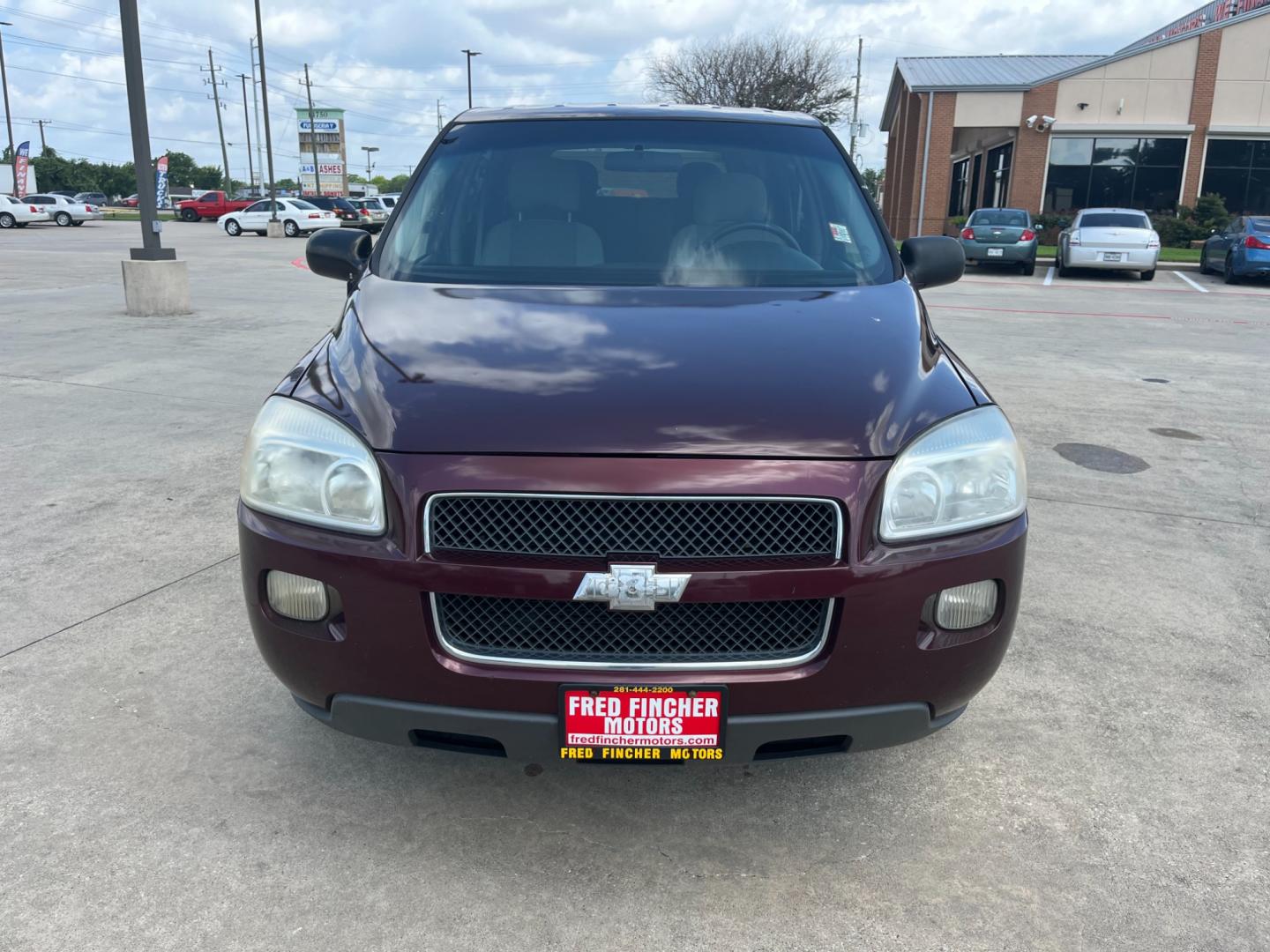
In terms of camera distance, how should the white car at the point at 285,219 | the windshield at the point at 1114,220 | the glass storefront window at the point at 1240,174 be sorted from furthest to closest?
the white car at the point at 285,219 → the glass storefront window at the point at 1240,174 → the windshield at the point at 1114,220

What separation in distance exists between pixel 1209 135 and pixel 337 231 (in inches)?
1369

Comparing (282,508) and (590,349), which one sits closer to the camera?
(282,508)

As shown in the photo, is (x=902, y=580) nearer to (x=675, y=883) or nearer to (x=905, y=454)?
(x=905, y=454)

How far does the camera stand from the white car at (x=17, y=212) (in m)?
40.3

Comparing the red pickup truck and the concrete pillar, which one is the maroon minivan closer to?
the concrete pillar

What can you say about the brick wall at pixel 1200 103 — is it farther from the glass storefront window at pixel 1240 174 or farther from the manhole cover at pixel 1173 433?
the manhole cover at pixel 1173 433

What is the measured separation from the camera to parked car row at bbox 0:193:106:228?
40344 mm

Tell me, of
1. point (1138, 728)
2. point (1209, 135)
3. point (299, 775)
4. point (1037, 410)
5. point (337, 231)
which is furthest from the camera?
point (1209, 135)

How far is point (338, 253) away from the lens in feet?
12.5

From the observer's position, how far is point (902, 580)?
7.36 feet

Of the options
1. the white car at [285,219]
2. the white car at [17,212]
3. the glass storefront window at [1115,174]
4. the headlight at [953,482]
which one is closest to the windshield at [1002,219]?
the glass storefront window at [1115,174]

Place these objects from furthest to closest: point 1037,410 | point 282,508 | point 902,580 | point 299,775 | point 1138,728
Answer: point 1037,410 < point 1138,728 < point 299,775 < point 282,508 < point 902,580

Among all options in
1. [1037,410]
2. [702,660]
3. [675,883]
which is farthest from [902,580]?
[1037,410]

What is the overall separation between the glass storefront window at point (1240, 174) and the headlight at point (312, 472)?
3583cm
